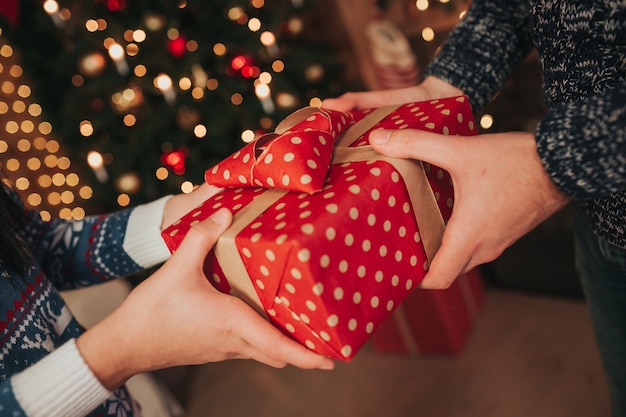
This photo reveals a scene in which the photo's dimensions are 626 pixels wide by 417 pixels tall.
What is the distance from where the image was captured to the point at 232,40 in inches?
84.7

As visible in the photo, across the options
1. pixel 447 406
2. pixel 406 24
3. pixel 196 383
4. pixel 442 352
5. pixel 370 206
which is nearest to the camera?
pixel 370 206

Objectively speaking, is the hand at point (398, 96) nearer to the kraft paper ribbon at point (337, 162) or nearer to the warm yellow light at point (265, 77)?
the kraft paper ribbon at point (337, 162)

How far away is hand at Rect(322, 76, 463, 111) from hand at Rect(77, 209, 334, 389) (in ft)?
1.26

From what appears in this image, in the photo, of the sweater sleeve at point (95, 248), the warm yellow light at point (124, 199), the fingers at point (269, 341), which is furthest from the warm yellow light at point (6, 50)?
the fingers at point (269, 341)

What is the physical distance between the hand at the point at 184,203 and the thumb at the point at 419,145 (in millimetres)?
350

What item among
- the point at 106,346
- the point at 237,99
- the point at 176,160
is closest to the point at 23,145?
the point at 176,160

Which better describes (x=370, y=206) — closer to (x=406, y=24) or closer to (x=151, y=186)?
(x=151, y=186)

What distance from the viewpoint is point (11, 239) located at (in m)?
0.87

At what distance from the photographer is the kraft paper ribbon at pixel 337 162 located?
29.8 inches

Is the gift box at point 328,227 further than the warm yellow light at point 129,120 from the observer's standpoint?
No

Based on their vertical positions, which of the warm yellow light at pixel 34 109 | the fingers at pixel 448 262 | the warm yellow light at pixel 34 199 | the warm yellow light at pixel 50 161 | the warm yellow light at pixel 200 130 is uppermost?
the warm yellow light at pixel 34 109

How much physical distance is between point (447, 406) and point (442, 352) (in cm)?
24

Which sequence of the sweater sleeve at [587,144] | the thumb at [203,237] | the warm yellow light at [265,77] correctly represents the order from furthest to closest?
the warm yellow light at [265,77] → the thumb at [203,237] → the sweater sleeve at [587,144]

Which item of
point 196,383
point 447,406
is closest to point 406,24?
point 447,406
